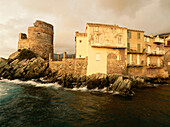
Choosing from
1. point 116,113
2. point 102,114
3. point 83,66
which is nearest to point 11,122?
point 102,114

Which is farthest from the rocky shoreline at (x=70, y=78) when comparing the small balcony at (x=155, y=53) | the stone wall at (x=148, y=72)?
the small balcony at (x=155, y=53)

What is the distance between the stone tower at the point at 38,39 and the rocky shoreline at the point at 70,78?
561 cm

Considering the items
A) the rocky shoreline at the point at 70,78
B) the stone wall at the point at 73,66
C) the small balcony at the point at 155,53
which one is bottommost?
the rocky shoreline at the point at 70,78

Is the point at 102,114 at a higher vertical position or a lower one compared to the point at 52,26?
lower

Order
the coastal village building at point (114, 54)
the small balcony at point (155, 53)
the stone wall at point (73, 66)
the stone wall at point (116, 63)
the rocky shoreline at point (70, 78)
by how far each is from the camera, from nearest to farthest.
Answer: the rocky shoreline at point (70, 78) → the coastal village building at point (114, 54) → the stone wall at point (73, 66) → the stone wall at point (116, 63) → the small balcony at point (155, 53)

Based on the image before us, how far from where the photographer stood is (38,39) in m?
27.8

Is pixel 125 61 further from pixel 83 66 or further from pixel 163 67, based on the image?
pixel 163 67

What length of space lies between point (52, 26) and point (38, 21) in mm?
5113

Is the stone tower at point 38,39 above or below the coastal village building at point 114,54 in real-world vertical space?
above

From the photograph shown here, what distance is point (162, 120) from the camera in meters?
5.88

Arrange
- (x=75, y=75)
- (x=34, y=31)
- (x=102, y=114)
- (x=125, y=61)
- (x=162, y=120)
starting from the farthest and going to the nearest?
(x=34, y=31)
(x=125, y=61)
(x=75, y=75)
(x=102, y=114)
(x=162, y=120)

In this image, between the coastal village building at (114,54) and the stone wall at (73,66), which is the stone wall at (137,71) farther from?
the stone wall at (73,66)

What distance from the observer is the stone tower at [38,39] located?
26.8m

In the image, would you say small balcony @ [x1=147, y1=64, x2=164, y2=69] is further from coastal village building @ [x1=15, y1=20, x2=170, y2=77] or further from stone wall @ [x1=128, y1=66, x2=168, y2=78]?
stone wall @ [x1=128, y1=66, x2=168, y2=78]
